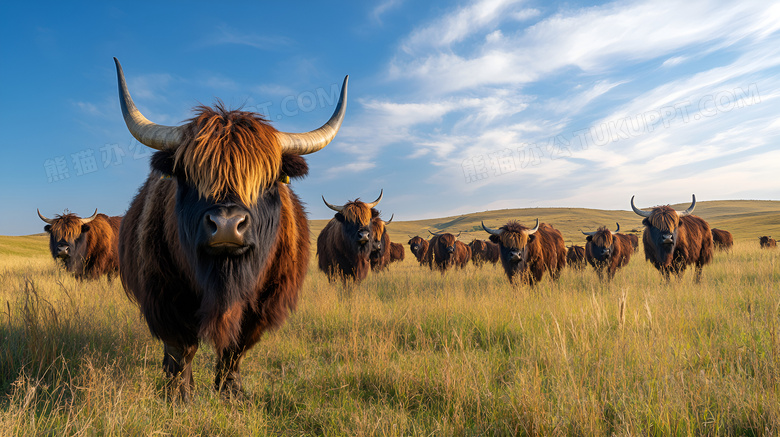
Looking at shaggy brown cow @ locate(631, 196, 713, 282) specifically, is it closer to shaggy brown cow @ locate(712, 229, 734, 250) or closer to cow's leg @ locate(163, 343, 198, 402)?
cow's leg @ locate(163, 343, 198, 402)

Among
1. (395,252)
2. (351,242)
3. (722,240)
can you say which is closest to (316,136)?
(351,242)

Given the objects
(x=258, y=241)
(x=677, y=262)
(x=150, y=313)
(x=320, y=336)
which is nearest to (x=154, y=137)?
(x=258, y=241)

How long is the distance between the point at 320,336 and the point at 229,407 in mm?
2361

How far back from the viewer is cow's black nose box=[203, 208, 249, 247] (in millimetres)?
2438

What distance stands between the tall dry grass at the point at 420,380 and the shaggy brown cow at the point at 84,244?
648 centimetres

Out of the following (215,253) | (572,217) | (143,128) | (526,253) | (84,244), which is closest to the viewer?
(215,253)

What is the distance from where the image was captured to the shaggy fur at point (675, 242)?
32.8 feet

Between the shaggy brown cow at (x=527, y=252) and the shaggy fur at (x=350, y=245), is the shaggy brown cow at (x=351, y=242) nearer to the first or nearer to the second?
the shaggy fur at (x=350, y=245)

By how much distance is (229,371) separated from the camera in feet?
11.5

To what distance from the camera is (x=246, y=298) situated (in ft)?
10.1

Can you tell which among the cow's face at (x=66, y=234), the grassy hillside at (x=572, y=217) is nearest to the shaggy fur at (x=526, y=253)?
the cow's face at (x=66, y=234)

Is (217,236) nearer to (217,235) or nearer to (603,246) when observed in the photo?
(217,235)

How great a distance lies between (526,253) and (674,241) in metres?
4.06

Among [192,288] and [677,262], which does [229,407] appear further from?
[677,262]
